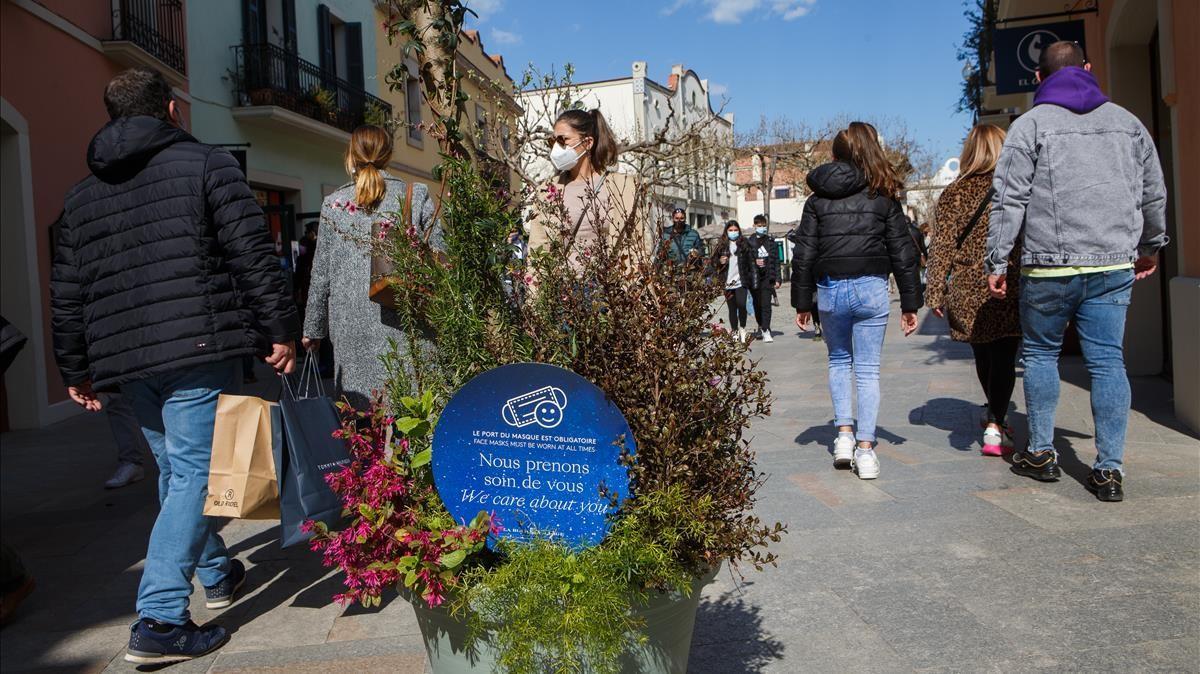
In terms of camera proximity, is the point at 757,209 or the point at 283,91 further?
the point at 757,209

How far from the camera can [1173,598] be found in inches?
135

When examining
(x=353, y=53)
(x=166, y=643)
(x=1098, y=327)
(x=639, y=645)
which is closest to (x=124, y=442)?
(x=166, y=643)

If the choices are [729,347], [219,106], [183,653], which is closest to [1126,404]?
[729,347]

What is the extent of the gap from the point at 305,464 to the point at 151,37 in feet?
36.9

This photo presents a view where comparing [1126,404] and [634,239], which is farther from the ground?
[634,239]

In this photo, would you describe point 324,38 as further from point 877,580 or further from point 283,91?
point 877,580

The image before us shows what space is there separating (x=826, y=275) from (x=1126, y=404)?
157 centimetres

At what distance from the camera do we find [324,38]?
19047 millimetres

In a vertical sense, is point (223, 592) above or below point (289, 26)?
below

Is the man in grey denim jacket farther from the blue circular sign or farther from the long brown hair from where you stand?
the blue circular sign

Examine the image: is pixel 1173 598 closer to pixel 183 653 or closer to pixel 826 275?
pixel 826 275

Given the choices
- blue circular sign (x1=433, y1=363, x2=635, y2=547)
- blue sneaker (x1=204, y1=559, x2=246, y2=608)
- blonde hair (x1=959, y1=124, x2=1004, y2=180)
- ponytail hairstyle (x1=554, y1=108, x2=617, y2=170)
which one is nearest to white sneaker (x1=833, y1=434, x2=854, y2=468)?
blonde hair (x1=959, y1=124, x2=1004, y2=180)

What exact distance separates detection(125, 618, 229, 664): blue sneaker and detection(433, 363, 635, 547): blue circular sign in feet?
5.69

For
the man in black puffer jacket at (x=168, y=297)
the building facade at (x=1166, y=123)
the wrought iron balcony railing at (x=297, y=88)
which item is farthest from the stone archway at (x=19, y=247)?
the building facade at (x=1166, y=123)
